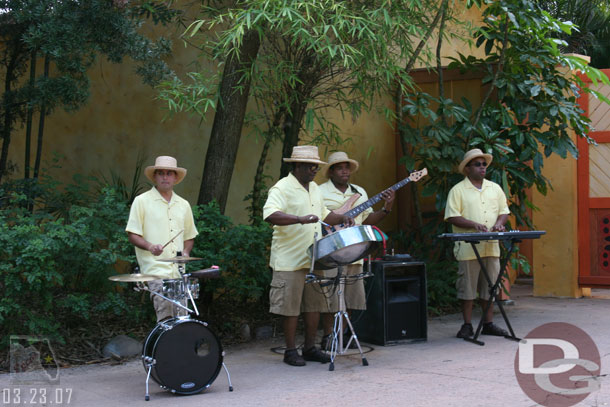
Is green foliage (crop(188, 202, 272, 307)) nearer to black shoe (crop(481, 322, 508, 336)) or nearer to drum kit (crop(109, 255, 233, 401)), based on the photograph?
drum kit (crop(109, 255, 233, 401))

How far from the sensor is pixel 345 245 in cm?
522

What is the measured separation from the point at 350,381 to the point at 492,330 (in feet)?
7.09

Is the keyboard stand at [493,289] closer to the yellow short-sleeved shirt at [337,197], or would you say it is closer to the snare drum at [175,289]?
the yellow short-sleeved shirt at [337,197]

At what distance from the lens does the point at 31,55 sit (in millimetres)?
6875

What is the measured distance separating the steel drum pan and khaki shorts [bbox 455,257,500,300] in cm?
167

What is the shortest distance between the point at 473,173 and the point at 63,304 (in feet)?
12.2

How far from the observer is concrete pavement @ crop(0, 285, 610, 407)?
15.5 feet

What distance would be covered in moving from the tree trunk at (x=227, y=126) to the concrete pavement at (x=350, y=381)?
1.53 metres

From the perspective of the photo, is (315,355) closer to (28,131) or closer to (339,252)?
(339,252)

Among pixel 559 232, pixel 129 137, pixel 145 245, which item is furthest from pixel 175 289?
pixel 559 232

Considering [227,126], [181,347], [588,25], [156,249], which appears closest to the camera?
[181,347]

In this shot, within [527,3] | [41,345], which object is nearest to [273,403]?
[41,345]

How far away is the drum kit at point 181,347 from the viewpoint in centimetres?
473

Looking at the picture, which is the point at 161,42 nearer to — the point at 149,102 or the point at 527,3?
the point at 149,102
